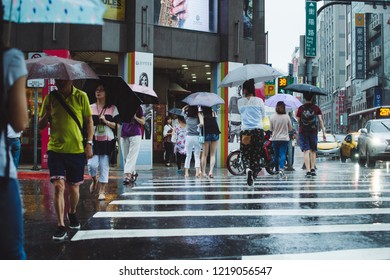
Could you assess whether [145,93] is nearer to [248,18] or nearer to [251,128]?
[251,128]

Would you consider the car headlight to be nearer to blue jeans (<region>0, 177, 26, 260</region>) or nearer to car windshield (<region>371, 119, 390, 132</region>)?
car windshield (<region>371, 119, 390, 132</region>)

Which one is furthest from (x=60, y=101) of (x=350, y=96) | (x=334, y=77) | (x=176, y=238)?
(x=334, y=77)

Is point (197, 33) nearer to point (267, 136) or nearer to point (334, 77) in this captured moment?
point (267, 136)

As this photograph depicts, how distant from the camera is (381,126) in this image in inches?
747

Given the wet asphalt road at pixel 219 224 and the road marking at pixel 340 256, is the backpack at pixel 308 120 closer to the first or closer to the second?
the wet asphalt road at pixel 219 224

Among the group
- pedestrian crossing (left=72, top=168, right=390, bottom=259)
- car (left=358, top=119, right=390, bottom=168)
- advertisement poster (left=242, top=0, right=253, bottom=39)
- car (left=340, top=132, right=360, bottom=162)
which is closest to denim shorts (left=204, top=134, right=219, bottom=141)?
pedestrian crossing (left=72, top=168, right=390, bottom=259)

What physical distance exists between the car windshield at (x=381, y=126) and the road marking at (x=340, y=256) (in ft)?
50.2

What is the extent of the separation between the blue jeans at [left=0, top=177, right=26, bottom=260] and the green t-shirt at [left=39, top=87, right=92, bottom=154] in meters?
2.60

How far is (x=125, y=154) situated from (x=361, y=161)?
41.7ft

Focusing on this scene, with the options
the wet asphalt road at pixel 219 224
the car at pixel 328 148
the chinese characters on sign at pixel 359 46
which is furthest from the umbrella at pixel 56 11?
the chinese characters on sign at pixel 359 46

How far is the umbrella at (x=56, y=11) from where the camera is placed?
2434 millimetres

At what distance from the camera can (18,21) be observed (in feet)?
8.07

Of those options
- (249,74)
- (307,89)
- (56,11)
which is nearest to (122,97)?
(249,74)

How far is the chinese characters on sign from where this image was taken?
61062 millimetres
